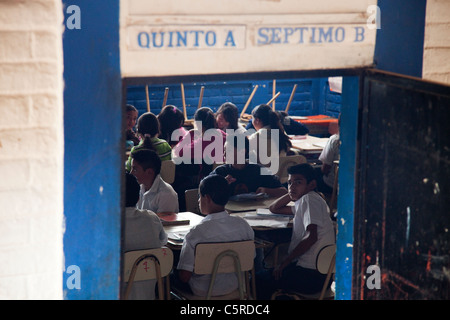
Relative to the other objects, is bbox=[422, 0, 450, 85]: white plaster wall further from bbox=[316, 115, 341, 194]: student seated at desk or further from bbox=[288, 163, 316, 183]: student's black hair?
bbox=[316, 115, 341, 194]: student seated at desk

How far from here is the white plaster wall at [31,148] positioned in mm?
3100

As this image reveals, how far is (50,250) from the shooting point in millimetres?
3297

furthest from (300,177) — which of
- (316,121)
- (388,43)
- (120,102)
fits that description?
(316,121)

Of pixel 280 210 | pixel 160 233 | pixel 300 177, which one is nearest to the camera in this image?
pixel 160 233

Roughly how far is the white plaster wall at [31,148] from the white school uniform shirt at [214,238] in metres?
1.91

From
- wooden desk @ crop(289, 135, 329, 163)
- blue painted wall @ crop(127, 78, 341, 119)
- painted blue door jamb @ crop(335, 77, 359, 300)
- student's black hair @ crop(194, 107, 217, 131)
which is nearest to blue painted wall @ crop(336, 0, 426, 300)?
painted blue door jamb @ crop(335, 77, 359, 300)

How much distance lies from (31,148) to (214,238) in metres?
2.26

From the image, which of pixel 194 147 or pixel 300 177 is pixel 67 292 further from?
pixel 194 147

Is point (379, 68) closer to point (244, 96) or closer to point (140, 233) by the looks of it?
point (140, 233)

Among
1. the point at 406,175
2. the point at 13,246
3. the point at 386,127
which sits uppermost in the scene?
the point at 386,127

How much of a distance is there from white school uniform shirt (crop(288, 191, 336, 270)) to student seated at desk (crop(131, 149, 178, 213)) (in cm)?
132

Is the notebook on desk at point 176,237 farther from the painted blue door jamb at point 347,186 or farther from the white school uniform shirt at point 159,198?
the painted blue door jamb at point 347,186

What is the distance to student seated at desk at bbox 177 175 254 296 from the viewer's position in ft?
17.0

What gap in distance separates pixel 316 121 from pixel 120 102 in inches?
407
